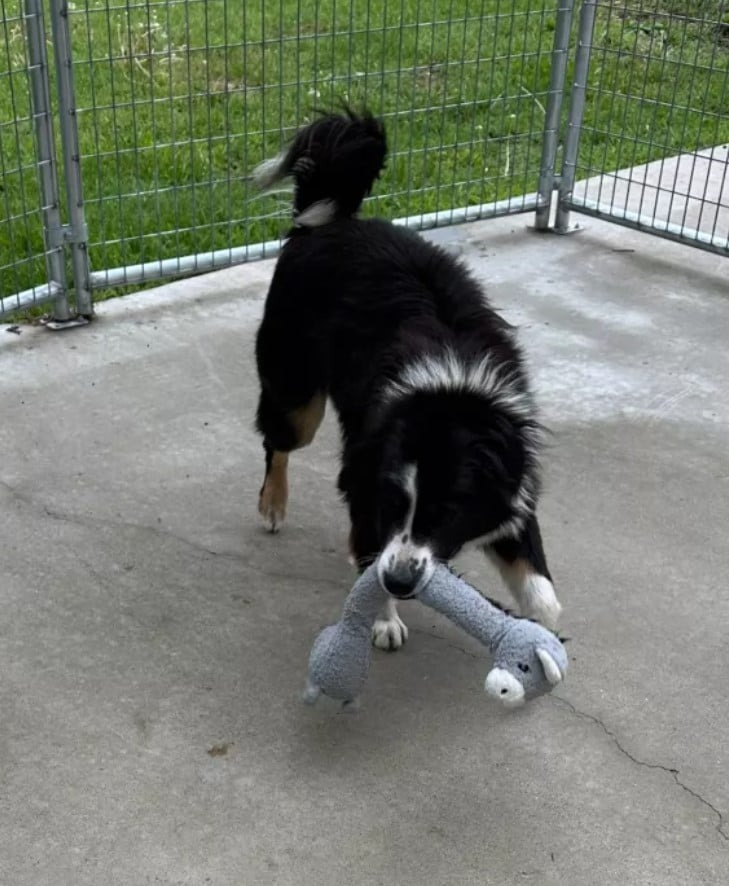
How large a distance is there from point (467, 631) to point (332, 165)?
4.74ft

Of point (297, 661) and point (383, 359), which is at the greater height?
point (383, 359)

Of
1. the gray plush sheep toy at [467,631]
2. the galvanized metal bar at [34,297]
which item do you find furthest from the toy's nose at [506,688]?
the galvanized metal bar at [34,297]

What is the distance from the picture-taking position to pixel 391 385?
2.76 meters

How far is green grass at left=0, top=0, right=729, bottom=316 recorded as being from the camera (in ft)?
17.1

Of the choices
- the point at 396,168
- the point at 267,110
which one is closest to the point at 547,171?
the point at 396,168

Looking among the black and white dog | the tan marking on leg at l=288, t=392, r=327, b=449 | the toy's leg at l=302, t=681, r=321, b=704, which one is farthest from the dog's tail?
the toy's leg at l=302, t=681, r=321, b=704

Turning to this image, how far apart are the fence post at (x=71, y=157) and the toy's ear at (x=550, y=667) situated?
3042mm

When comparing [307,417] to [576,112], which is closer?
[307,417]

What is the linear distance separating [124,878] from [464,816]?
72cm

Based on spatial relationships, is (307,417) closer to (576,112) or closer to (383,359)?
(383,359)

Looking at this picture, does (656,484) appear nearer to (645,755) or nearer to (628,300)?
(645,755)

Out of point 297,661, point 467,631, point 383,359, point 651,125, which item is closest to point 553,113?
point 651,125

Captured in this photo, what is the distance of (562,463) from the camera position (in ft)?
13.0

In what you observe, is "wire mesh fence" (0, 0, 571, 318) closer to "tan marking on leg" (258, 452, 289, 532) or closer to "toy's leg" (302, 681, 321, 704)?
"tan marking on leg" (258, 452, 289, 532)
